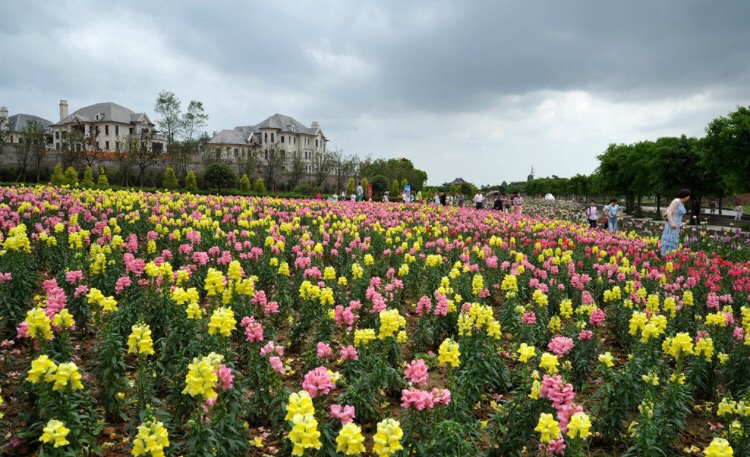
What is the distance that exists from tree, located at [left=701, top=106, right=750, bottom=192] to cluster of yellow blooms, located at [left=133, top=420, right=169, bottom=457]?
1266 inches

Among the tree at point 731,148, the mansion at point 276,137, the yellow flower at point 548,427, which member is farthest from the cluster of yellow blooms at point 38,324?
the mansion at point 276,137

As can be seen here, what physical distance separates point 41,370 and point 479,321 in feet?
12.3

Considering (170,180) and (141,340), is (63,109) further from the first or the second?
(141,340)

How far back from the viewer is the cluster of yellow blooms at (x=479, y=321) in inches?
198

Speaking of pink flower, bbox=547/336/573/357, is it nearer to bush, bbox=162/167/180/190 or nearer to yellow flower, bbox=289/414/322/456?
yellow flower, bbox=289/414/322/456

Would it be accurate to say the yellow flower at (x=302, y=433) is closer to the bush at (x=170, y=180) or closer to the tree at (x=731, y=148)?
the tree at (x=731, y=148)

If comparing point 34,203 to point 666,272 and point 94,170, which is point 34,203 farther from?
point 94,170

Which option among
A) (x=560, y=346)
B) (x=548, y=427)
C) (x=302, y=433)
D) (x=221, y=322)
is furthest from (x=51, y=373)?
(x=560, y=346)

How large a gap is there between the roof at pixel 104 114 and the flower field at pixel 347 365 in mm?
82638

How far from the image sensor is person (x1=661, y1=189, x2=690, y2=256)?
13.1 metres

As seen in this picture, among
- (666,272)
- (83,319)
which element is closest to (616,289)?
(666,272)

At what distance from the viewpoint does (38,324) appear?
404 cm

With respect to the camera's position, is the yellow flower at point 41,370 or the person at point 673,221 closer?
the yellow flower at point 41,370

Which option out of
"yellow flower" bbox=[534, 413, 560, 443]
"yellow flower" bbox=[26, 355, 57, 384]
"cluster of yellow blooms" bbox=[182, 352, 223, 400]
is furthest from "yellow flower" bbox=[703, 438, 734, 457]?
"yellow flower" bbox=[26, 355, 57, 384]
